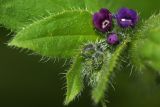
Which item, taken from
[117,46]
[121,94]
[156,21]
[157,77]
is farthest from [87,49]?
[121,94]

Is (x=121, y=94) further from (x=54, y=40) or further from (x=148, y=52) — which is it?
(x=148, y=52)

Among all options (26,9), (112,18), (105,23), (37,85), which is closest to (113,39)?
(105,23)

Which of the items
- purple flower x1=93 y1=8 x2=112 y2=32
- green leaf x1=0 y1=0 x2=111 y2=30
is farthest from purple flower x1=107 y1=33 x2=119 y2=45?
green leaf x1=0 y1=0 x2=111 y2=30

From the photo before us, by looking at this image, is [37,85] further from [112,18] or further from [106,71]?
[106,71]

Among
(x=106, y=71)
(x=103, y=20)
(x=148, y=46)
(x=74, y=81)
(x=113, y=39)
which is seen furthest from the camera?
(x=103, y=20)

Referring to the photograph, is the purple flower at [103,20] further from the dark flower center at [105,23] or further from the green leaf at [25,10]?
the green leaf at [25,10]

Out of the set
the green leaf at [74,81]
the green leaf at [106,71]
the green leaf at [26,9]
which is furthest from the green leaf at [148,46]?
the green leaf at [26,9]

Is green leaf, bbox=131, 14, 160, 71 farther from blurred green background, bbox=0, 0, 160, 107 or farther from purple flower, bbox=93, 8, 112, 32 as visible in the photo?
blurred green background, bbox=0, 0, 160, 107
